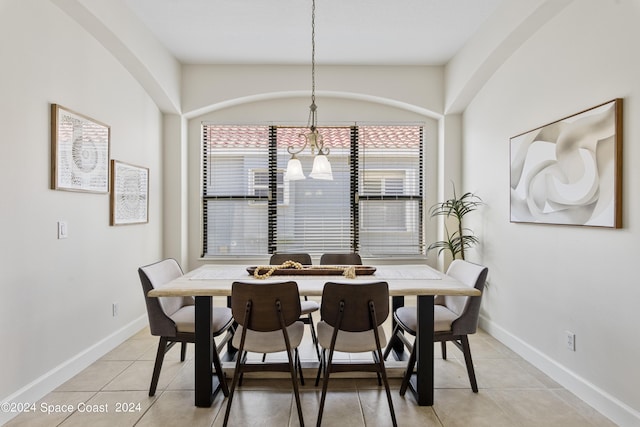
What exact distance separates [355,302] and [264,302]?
51 centimetres

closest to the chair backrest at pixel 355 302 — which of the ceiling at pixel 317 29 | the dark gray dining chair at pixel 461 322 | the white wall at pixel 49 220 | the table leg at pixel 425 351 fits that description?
the table leg at pixel 425 351

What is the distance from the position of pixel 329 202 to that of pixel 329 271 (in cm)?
192

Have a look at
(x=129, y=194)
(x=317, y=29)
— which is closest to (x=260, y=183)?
(x=129, y=194)

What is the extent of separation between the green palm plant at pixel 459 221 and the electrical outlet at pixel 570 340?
4.41ft

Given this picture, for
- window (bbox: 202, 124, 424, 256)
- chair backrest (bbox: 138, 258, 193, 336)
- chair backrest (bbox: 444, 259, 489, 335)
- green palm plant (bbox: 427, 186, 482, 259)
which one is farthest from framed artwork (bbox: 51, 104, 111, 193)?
green palm plant (bbox: 427, 186, 482, 259)

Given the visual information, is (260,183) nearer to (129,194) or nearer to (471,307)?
(129,194)

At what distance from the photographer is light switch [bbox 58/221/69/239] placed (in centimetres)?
242

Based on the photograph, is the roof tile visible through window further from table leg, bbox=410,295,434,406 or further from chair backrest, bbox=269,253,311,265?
table leg, bbox=410,295,434,406

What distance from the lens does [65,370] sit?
8.05ft

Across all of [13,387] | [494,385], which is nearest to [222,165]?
[13,387]

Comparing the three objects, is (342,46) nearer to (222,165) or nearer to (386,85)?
(386,85)

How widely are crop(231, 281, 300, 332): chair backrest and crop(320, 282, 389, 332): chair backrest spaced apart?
0.20 meters

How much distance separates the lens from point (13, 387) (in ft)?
6.70

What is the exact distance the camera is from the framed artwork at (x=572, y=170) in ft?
6.62
